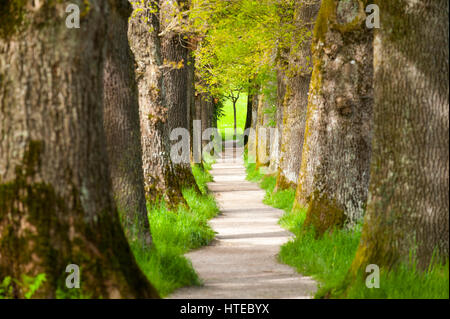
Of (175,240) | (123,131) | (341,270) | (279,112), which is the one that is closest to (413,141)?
(341,270)

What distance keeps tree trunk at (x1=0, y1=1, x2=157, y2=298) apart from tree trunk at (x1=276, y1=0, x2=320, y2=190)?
13.2m

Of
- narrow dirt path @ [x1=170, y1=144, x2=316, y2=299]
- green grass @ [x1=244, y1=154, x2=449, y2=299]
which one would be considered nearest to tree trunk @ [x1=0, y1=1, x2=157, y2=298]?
narrow dirt path @ [x1=170, y1=144, x2=316, y2=299]

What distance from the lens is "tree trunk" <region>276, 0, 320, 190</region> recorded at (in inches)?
743

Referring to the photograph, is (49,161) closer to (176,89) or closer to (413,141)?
(413,141)

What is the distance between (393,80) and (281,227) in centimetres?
769

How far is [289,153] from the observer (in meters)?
20.0

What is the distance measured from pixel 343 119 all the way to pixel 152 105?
410 centimetres

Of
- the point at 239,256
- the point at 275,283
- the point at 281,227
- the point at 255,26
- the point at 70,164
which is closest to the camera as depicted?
the point at 70,164

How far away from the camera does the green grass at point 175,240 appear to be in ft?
26.6

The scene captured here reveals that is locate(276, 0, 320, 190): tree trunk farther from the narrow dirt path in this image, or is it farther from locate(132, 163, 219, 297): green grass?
locate(132, 163, 219, 297): green grass

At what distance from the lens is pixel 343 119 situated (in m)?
11.6
